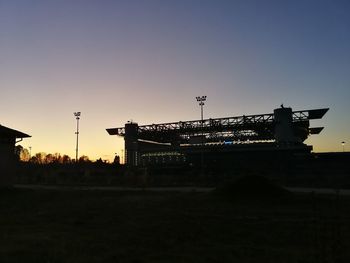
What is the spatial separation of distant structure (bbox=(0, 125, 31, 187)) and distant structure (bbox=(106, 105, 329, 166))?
59457mm

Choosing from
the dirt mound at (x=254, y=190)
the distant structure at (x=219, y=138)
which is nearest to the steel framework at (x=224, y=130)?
the distant structure at (x=219, y=138)

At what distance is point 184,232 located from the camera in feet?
45.6

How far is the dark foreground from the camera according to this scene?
1027 cm

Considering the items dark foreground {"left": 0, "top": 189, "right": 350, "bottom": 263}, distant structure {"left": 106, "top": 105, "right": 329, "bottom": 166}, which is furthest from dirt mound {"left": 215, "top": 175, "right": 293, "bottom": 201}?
Answer: distant structure {"left": 106, "top": 105, "right": 329, "bottom": 166}

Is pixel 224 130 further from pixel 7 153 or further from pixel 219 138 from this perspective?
pixel 7 153

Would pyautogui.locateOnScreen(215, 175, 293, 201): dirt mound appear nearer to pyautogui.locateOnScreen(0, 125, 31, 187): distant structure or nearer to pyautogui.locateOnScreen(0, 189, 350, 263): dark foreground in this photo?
pyautogui.locateOnScreen(0, 189, 350, 263): dark foreground

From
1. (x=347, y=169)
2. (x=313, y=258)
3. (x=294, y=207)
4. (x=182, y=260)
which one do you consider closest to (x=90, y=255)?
(x=182, y=260)

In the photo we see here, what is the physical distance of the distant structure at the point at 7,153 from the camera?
33906mm

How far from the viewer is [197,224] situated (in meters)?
15.7

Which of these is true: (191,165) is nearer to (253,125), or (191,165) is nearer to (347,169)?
(253,125)

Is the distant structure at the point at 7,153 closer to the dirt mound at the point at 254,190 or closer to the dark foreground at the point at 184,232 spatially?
the dark foreground at the point at 184,232

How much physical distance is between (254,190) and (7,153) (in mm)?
22058

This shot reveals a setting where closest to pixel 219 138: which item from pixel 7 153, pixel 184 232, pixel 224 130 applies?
pixel 224 130

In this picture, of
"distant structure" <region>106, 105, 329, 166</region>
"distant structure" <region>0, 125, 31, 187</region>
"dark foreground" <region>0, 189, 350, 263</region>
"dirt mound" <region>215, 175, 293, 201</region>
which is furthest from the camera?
"distant structure" <region>106, 105, 329, 166</region>
